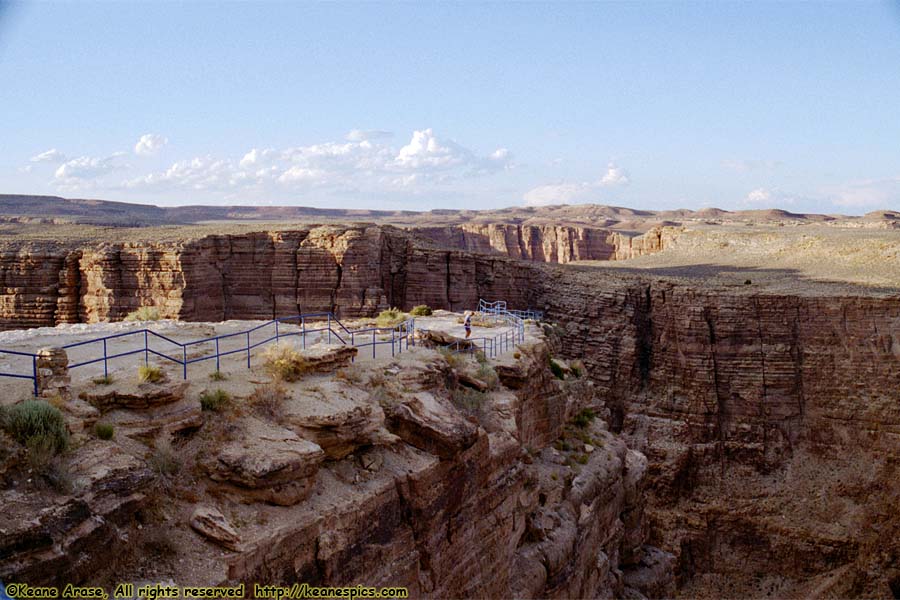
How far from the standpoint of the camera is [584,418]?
744 inches

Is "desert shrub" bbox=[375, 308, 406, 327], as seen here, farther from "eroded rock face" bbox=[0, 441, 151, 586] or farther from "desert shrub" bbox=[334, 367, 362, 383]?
"eroded rock face" bbox=[0, 441, 151, 586]

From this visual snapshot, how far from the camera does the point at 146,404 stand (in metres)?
8.73

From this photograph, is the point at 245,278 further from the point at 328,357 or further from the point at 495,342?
the point at 328,357

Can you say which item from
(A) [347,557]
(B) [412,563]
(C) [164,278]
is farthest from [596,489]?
(C) [164,278]

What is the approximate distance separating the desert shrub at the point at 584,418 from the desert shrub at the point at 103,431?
40.4 feet

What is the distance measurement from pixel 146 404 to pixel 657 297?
30033mm

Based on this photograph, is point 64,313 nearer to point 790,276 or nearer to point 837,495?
point 837,495

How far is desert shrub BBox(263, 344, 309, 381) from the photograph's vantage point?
35.1 ft

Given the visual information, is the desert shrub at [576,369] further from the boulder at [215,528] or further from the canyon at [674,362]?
the boulder at [215,528]

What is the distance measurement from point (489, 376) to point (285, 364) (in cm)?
423

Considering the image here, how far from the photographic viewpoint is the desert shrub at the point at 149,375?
9.09 metres

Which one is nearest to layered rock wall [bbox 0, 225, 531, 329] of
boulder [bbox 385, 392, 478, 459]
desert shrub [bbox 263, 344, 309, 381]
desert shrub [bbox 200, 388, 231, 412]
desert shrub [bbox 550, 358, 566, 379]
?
desert shrub [bbox 550, 358, 566, 379]

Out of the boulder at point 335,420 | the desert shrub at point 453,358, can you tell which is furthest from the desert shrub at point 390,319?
the boulder at point 335,420

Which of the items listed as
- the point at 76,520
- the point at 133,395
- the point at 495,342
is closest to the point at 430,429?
the point at 133,395
